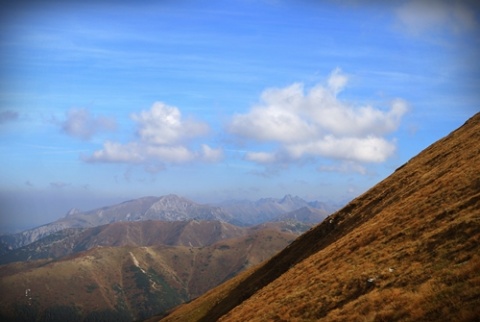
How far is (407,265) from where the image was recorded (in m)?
29.3

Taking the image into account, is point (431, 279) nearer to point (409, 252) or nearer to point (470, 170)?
point (409, 252)

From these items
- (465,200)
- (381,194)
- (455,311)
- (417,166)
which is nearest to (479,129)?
(417,166)

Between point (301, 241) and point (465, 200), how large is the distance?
47.0 m

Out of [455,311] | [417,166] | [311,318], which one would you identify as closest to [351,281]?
[311,318]

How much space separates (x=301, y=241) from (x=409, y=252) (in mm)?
49330

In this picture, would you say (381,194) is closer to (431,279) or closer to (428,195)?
(428,195)

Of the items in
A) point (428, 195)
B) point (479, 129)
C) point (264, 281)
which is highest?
point (479, 129)

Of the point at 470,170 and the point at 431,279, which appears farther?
the point at 470,170

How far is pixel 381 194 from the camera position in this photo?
A: 67875 millimetres

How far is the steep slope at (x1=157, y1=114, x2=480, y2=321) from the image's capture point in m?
22.7

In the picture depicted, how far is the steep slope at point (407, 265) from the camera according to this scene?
893 inches

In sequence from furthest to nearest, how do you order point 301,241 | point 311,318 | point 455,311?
point 301,241, point 311,318, point 455,311

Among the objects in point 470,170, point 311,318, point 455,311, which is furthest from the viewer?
point 470,170

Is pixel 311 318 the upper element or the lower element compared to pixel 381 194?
lower
